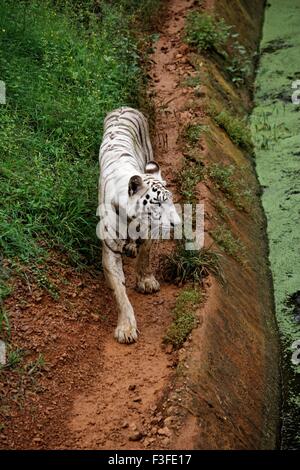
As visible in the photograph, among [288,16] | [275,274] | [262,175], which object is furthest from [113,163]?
[288,16]

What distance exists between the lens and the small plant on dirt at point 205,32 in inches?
342

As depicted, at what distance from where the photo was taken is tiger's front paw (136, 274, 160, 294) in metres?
5.18

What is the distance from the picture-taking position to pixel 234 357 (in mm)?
4773

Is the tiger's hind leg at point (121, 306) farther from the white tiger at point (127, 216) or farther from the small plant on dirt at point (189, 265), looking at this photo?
the small plant on dirt at point (189, 265)

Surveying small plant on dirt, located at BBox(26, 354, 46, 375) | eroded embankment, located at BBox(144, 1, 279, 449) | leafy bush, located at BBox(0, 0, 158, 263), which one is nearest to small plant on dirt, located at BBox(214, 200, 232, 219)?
eroded embankment, located at BBox(144, 1, 279, 449)

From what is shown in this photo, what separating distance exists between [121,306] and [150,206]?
71cm

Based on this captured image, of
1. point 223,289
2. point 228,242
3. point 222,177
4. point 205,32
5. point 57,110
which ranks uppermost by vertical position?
point 205,32

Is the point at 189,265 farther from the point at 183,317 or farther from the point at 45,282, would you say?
the point at 45,282

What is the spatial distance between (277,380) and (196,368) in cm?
114

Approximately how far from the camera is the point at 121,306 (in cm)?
469

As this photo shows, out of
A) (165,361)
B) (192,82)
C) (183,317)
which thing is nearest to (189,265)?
(183,317)

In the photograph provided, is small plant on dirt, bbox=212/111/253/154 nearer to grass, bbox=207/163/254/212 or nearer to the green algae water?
the green algae water

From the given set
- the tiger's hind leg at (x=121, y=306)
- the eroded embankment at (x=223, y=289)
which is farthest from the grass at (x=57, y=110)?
the eroded embankment at (x=223, y=289)

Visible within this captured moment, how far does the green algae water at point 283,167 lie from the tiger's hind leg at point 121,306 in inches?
49.6
